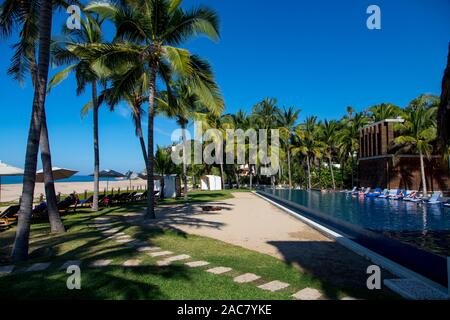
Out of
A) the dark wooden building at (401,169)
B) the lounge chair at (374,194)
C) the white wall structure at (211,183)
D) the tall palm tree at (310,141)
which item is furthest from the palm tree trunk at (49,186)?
the tall palm tree at (310,141)

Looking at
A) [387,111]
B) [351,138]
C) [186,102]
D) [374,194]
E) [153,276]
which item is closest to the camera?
[153,276]

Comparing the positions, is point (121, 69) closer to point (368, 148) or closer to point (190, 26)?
point (190, 26)

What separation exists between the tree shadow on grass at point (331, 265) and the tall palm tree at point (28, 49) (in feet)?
21.7

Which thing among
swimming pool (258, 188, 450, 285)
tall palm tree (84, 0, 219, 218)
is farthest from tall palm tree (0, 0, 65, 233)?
swimming pool (258, 188, 450, 285)

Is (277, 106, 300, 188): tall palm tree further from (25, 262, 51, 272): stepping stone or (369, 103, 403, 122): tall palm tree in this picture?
(25, 262, 51, 272): stepping stone

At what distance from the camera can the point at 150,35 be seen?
1170cm

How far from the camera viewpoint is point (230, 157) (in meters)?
37.5

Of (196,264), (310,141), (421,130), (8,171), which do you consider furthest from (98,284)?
(310,141)

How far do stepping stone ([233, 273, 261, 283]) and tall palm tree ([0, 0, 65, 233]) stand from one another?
21.3 feet

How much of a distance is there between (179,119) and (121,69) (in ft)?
34.8

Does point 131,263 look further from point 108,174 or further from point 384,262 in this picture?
point 108,174

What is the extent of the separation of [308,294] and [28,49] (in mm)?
10254

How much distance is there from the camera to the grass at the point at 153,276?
14.1 ft

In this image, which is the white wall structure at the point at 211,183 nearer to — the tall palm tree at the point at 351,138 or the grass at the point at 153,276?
the tall palm tree at the point at 351,138
